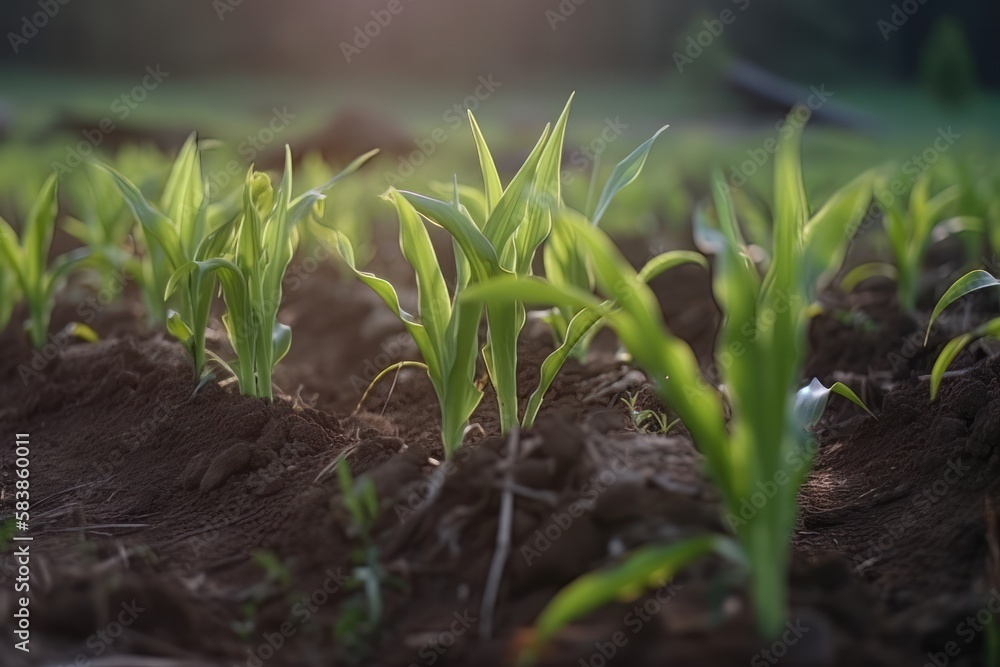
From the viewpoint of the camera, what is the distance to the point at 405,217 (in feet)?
4.85

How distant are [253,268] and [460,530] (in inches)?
31.6

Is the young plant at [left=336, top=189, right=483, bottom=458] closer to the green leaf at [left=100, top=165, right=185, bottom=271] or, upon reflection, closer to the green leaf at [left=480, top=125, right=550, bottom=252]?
the green leaf at [left=480, top=125, right=550, bottom=252]

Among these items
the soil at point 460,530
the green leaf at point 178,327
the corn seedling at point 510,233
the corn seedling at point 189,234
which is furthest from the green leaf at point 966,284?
the green leaf at point 178,327

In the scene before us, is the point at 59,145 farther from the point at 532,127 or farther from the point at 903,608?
the point at 903,608

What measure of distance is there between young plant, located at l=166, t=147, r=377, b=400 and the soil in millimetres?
109

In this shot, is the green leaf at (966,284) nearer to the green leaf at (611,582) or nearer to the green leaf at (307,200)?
the green leaf at (611,582)

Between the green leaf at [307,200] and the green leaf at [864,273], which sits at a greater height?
the green leaf at [307,200]

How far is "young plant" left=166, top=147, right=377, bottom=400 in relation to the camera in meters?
1.68

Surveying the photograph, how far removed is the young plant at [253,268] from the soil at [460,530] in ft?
0.36

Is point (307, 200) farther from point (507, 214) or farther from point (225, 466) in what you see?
point (225, 466)

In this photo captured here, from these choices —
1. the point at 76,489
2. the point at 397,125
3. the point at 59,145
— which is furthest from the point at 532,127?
the point at 76,489

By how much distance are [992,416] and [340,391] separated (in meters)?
1.68

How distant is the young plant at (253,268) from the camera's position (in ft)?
5.51

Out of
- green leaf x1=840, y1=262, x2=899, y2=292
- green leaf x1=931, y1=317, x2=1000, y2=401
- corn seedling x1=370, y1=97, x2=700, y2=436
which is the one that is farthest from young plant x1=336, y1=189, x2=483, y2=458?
green leaf x1=840, y1=262, x2=899, y2=292
